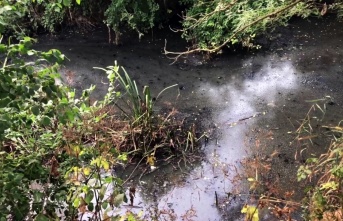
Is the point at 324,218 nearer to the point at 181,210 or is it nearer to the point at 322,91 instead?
the point at 181,210

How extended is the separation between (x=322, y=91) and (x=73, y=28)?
4.08m

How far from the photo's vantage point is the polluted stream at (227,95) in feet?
12.0

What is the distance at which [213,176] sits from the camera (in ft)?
12.6

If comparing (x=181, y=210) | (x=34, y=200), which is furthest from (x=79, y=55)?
(x=34, y=200)

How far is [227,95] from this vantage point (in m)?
5.00

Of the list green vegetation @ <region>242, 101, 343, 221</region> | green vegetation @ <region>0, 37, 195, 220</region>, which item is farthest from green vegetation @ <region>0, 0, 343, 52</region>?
green vegetation @ <region>0, 37, 195, 220</region>

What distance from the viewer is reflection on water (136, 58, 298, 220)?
11.7ft

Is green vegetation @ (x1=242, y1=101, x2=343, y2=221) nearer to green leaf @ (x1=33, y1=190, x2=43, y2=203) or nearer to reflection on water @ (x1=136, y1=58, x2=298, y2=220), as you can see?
reflection on water @ (x1=136, y1=58, x2=298, y2=220)

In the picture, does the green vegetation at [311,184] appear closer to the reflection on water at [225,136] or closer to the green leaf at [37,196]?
the reflection on water at [225,136]

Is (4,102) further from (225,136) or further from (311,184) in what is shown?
(225,136)

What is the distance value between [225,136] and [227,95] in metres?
0.82

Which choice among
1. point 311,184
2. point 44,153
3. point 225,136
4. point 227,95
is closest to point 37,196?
point 44,153

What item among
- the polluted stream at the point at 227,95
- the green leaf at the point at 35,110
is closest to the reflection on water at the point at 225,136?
the polluted stream at the point at 227,95

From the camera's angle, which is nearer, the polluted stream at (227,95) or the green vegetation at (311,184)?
the green vegetation at (311,184)
